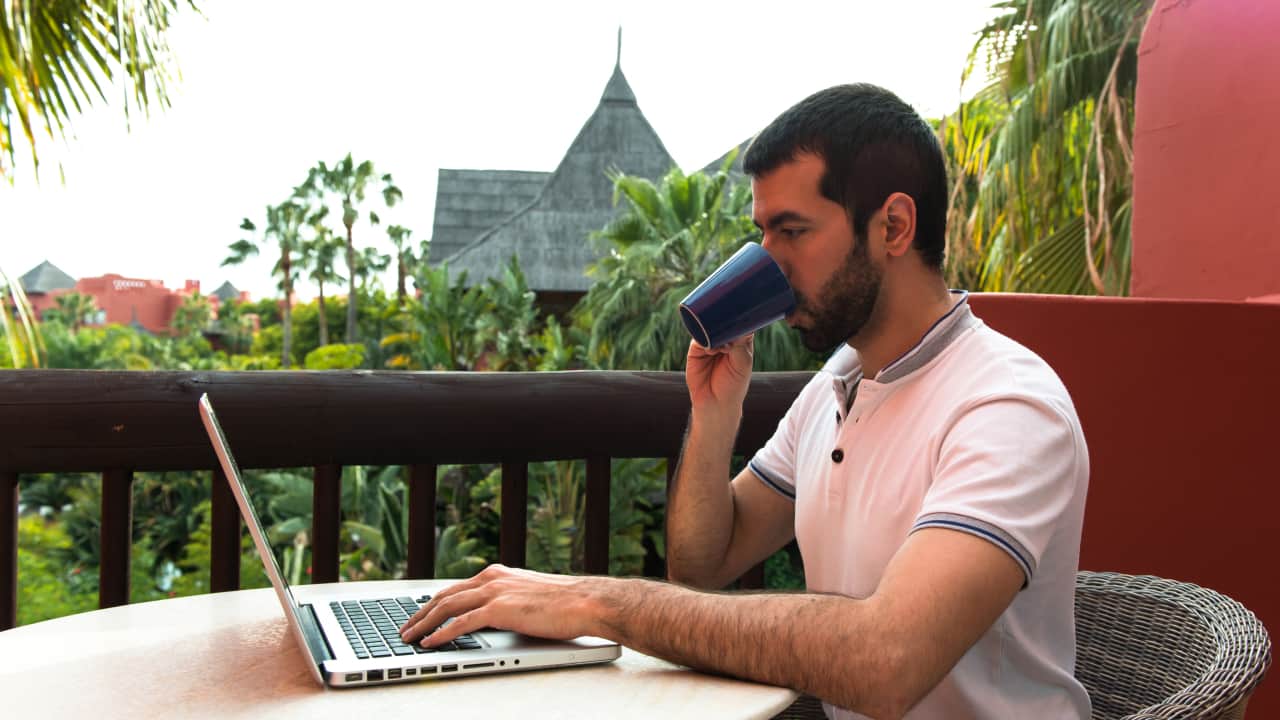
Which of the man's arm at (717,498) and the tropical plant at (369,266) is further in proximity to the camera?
the tropical plant at (369,266)

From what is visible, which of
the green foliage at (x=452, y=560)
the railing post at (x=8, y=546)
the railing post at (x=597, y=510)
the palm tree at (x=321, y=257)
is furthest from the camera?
the palm tree at (x=321, y=257)

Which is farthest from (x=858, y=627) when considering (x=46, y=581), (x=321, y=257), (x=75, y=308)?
(x=75, y=308)

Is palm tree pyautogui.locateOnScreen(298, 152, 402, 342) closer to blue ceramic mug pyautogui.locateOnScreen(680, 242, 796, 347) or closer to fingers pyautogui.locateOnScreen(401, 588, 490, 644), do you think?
blue ceramic mug pyautogui.locateOnScreen(680, 242, 796, 347)

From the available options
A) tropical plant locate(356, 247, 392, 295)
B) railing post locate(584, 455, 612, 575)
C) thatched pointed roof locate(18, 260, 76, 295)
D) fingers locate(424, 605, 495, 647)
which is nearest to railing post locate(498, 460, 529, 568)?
railing post locate(584, 455, 612, 575)

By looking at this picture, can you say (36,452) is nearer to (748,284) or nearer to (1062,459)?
(748,284)

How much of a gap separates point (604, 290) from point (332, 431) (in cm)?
1483

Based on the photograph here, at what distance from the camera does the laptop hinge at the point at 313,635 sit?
3.31 ft

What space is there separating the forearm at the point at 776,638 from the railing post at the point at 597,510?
3.43 ft

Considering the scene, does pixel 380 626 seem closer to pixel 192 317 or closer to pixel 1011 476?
pixel 1011 476

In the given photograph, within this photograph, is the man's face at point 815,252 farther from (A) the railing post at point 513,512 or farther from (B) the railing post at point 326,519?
(B) the railing post at point 326,519

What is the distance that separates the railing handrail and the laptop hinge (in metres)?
0.70

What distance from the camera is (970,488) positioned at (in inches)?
41.3

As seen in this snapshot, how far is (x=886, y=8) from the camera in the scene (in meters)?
45.8

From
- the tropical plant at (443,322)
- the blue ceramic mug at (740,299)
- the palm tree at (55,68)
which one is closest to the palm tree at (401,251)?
the tropical plant at (443,322)
